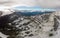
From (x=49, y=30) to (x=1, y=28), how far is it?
314 mm

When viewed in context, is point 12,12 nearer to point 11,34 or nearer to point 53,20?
point 11,34

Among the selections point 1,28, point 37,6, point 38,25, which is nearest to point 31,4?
point 37,6

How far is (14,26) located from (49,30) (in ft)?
0.77

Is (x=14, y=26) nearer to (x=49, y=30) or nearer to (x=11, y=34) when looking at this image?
(x=11, y=34)

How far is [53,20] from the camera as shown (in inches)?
32.1

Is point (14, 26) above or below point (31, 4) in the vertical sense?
below

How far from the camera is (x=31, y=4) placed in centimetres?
82

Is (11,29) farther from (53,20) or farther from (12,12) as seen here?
(53,20)

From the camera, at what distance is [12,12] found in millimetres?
783

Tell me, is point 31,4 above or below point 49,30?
above

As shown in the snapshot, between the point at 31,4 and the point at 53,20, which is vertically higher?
the point at 31,4

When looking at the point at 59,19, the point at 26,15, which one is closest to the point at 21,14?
the point at 26,15

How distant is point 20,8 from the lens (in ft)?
2.59

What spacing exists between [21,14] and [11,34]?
0.14 metres
